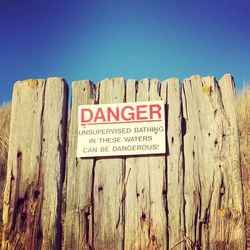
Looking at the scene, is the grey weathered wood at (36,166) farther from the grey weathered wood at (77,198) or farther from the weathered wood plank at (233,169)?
the weathered wood plank at (233,169)

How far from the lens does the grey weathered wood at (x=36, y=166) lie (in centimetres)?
349

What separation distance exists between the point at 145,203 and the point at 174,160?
479 millimetres

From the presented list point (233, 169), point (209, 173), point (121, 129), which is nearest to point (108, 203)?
point (121, 129)

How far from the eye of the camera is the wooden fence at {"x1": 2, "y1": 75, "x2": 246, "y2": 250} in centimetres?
336

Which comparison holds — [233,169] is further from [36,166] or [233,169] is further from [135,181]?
[36,166]

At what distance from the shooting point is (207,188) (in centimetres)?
342

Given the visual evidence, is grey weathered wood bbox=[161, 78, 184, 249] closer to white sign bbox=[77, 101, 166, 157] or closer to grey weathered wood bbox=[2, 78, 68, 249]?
white sign bbox=[77, 101, 166, 157]

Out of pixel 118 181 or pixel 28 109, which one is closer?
pixel 118 181

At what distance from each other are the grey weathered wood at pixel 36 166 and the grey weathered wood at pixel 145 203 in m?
0.66

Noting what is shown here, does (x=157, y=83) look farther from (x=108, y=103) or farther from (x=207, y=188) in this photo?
(x=207, y=188)

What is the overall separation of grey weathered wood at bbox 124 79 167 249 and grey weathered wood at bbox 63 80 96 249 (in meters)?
0.35

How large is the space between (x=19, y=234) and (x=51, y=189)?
20.1 inches

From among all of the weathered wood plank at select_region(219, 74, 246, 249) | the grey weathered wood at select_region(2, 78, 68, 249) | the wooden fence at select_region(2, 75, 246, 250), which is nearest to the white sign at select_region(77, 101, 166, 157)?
the wooden fence at select_region(2, 75, 246, 250)

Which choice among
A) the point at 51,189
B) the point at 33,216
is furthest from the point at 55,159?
the point at 33,216
